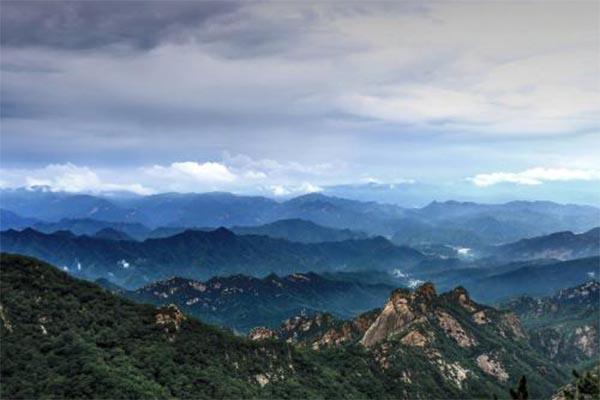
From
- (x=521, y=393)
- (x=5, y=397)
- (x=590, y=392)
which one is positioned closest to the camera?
(x=521, y=393)

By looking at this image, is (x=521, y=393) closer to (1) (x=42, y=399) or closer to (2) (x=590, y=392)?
(2) (x=590, y=392)

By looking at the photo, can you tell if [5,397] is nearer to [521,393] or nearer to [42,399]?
[42,399]

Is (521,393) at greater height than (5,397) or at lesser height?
greater

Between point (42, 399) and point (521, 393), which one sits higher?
point (521, 393)

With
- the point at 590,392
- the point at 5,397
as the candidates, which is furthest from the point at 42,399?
the point at 590,392

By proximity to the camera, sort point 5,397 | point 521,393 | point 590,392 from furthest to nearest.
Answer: point 5,397 < point 590,392 < point 521,393

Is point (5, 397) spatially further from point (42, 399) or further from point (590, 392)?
point (590, 392)

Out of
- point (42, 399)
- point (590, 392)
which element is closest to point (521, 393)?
point (590, 392)

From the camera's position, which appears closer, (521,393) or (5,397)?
(521,393)
